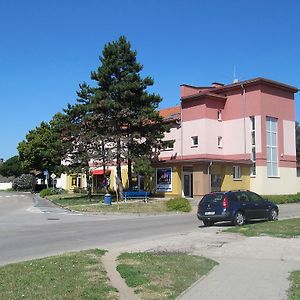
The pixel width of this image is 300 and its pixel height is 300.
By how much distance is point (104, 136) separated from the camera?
135ft

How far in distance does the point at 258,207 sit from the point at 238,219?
154 centimetres

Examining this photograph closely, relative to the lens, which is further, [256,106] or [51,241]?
[256,106]

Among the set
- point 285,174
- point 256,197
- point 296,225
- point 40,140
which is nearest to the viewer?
point 296,225

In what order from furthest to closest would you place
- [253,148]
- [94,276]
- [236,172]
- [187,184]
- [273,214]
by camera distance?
[187,184]
[253,148]
[236,172]
[273,214]
[94,276]

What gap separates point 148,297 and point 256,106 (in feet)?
123

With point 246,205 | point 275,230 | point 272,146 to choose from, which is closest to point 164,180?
point 272,146

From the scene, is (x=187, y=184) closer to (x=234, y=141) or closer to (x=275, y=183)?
(x=234, y=141)

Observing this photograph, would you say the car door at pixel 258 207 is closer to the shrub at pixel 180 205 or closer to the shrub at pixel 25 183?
the shrub at pixel 180 205

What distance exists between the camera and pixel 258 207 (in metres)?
21.5

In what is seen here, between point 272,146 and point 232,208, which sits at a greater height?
point 272,146

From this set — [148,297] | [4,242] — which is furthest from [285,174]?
[148,297]

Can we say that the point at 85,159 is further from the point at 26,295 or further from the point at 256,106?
the point at 26,295

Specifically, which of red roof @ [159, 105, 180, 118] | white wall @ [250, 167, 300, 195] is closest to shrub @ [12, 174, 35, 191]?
red roof @ [159, 105, 180, 118]

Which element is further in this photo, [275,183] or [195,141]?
[195,141]
